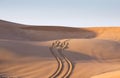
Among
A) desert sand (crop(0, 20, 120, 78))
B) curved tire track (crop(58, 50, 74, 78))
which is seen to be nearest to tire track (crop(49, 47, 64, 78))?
desert sand (crop(0, 20, 120, 78))

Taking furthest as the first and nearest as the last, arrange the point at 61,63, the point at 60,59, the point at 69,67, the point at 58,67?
the point at 60,59 → the point at 61,63 → the point at 69,67 → the point at 58,67

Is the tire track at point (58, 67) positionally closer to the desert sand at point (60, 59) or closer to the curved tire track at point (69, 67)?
the desert sand at point (60, 59)

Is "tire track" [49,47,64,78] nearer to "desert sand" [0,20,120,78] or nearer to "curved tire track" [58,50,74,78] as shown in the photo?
"desert sand" [0,20,120,78]

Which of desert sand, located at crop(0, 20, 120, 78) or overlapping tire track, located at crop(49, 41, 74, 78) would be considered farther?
desert sand, located at crop(0, 20, 120, 78)

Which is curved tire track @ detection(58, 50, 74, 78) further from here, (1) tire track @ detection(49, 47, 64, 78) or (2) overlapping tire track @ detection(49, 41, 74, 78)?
(1) tire track @ detection(49, 47, 64, 78)

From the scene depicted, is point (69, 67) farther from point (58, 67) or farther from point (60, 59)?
point (60, 59)

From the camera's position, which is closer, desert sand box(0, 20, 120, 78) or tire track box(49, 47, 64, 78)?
tire track box(49, 47, 64, 78)

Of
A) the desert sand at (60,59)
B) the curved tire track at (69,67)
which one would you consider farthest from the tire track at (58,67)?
the curved tire track at (69,67)

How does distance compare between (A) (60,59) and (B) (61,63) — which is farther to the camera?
(A) (60,59)

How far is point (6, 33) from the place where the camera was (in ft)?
78.6

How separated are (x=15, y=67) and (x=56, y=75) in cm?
168

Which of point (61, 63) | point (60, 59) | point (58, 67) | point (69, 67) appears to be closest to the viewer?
point (58, 67)

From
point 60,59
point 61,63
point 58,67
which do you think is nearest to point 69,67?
point 58,67

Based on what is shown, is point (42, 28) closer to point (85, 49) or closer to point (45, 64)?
point (85, 49)
